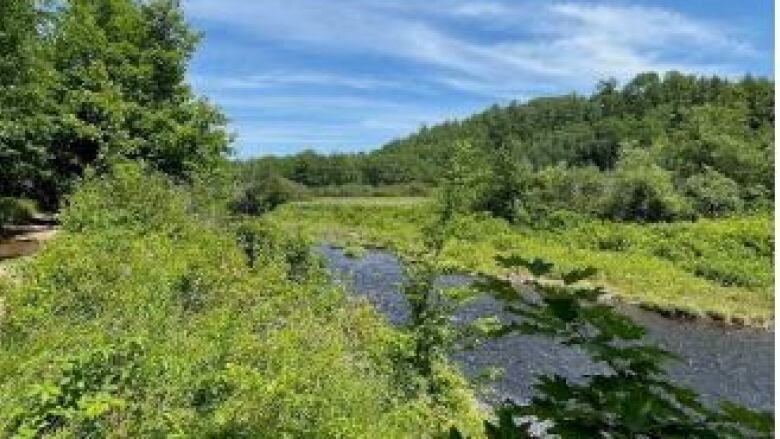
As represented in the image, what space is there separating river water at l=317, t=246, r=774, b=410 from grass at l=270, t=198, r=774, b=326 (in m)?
2.21

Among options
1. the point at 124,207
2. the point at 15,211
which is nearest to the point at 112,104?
the point at 15,211

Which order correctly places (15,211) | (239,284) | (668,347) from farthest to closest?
1. (15,211)
2. (668,347)
3. (239,284)

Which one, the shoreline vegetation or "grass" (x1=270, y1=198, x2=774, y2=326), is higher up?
the shoreline vegetation

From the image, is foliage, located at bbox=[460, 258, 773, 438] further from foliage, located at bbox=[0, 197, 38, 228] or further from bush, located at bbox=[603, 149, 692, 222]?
bush, located at bbox=[603, 149, 692, 222]

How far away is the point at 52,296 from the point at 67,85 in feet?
80.9

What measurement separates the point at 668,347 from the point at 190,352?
→ 11.9 metres

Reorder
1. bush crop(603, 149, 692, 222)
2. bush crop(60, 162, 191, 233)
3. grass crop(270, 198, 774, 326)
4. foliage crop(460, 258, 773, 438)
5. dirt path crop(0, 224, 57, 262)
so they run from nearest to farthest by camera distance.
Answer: foliage crop(460, 258, 773, 438)
bush crop(60, 162, 191, 233)
dirt path crop(0, 224, 57, 262)
grass crop(270, 198, 774, 326)
bush crop(603, 149, 692, 222)

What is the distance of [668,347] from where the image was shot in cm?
1919

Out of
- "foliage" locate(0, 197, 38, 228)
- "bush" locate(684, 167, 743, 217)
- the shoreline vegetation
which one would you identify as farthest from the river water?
"bush" locate(684, 167, 743, 217)

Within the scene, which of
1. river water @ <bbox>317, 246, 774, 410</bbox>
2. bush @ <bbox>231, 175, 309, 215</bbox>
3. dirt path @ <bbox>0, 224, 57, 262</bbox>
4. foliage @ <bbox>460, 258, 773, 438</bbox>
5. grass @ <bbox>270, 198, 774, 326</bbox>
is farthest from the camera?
bush @ <bbox>231, 175, 309, 215</bbox>

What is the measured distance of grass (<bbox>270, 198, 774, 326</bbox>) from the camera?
120 ft

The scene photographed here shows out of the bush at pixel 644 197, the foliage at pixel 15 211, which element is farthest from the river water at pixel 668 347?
the bush at pixel 644 197

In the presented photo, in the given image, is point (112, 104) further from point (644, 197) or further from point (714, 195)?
point (714, 195)

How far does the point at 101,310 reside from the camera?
11.3 m
